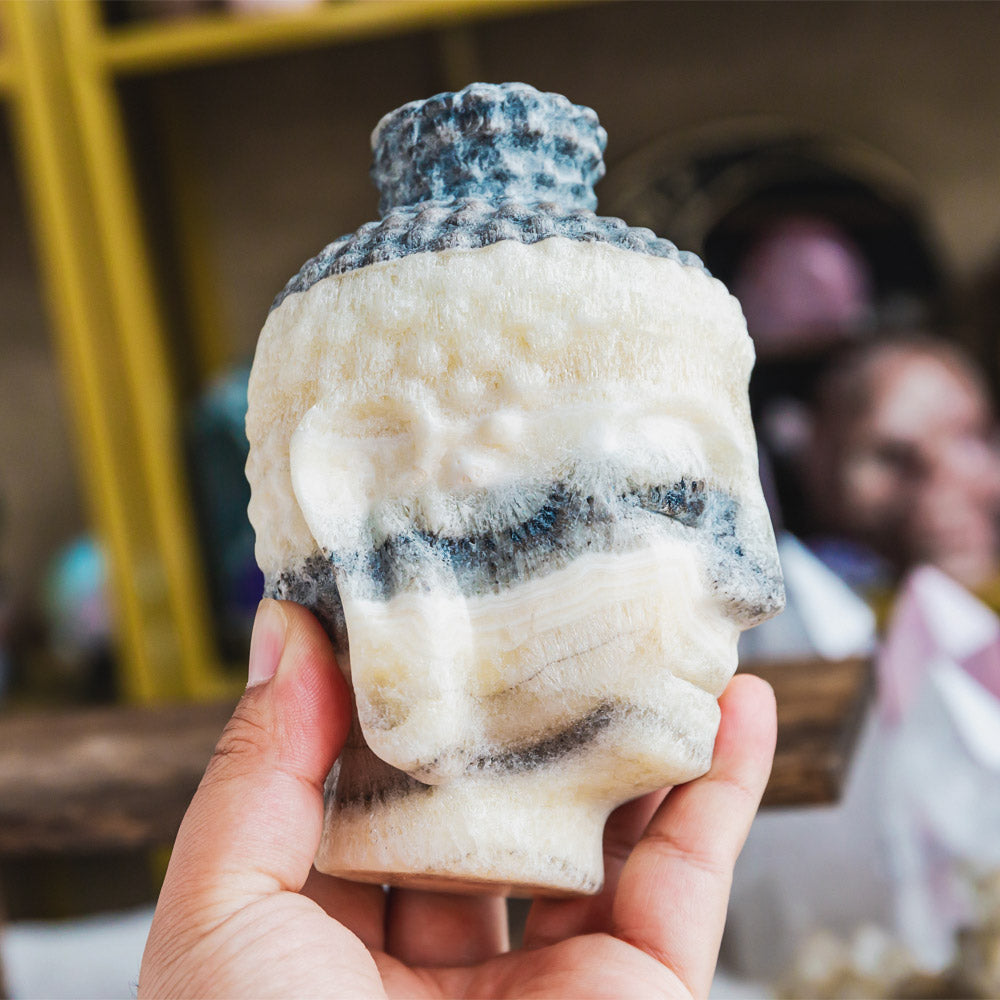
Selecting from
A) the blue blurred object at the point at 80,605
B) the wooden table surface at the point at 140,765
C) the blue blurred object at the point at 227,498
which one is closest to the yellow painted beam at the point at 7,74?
the blue blurred object at the point at 227,498

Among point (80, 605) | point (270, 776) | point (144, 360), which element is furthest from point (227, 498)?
point (270, 776)

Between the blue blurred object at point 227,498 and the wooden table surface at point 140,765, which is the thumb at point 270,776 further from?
the blue blurred object at point 227,498

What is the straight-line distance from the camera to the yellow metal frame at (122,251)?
4.83 feet

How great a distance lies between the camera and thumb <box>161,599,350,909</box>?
0.53 meters

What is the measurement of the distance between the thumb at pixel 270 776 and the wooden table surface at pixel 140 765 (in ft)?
1.53

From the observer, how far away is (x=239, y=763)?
0.56 meters

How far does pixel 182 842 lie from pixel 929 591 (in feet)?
2.84

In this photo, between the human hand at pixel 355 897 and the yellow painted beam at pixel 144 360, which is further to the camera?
the yellow painted beam at pixel 144 360

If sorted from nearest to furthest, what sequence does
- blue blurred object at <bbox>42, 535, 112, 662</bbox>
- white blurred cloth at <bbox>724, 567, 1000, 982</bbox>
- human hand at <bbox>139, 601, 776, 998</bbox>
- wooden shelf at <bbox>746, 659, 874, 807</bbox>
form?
human hand at <bbox>139, 601, 776, 998</bbox> < wooden shelf at <bbox>746, 659, 874, 807</bbox> < white blurred cloth at <bbox>724, 567, 1000, 982</bbox> < blue blurred object at <bbox>42, 535, 112, 662</bbox>

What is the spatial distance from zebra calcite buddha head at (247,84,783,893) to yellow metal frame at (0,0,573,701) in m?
1.03

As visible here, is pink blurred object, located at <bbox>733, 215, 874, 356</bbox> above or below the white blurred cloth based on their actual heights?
above

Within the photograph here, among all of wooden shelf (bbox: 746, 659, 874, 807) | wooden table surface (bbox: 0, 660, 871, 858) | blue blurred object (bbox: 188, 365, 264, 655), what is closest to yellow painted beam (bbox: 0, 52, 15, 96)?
blue blurred object (bbox: 188, 365, 264, 655)

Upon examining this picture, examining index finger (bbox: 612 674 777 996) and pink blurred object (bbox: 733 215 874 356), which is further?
pink blurred object (bbox: 733 215 874 356)

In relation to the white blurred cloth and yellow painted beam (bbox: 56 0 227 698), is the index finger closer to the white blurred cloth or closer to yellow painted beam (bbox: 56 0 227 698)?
the white blurred cloth
